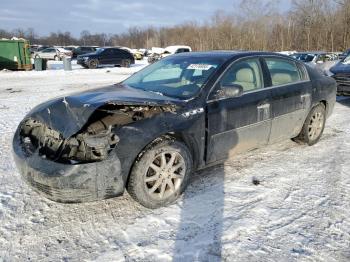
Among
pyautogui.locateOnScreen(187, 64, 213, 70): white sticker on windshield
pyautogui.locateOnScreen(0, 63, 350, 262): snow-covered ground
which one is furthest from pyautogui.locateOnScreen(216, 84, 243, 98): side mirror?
pyautogui.locateOnScreen(0, 63, 350, 262): snow-covered ground

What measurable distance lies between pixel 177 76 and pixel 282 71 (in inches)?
61.7

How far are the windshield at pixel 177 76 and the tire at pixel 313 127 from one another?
2.06 metres

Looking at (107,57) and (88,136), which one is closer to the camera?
(88,136)

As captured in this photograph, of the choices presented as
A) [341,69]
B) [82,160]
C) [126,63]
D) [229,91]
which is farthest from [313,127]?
[126,63]

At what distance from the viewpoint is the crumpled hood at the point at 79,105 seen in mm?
3303

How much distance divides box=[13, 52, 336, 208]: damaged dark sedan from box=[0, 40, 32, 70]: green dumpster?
1971 cm

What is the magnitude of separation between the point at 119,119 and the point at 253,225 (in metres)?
1.68

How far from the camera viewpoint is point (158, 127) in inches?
134

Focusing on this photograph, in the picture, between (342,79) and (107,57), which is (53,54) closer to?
(107,57)

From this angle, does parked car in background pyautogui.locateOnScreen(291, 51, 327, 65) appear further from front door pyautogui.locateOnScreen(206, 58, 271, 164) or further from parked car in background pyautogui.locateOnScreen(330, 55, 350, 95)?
front door pyautogui.locateOnScreen(206, 58, 271, 164)

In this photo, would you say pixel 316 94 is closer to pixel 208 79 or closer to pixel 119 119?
pixel 208 79

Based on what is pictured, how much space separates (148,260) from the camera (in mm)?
2770

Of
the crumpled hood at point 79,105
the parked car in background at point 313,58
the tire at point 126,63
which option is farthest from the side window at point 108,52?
the crumpled hood at point 79,105

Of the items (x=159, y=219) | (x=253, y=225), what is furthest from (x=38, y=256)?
(x=253, y=225)
